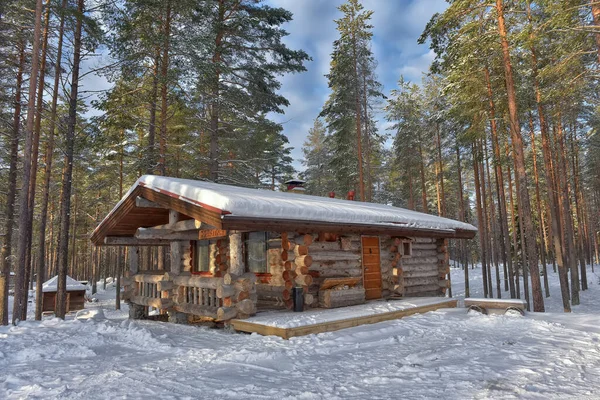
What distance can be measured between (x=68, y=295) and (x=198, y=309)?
17327 mm

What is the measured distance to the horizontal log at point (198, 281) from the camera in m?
9.03

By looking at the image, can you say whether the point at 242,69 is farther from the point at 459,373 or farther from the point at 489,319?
the point at 459,373

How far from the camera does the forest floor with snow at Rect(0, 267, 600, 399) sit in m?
4.27

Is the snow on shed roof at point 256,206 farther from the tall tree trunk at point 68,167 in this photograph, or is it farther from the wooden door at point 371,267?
the tall tree trunk at point 68,167

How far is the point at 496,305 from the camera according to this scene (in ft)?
31.8

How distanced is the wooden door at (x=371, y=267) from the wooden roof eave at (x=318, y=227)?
2.65 feet

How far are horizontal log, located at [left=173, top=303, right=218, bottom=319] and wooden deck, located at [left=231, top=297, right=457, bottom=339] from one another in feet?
3.35

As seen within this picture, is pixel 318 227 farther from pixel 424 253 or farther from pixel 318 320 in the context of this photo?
pixel 424 253

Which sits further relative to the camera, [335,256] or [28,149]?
[335,256]

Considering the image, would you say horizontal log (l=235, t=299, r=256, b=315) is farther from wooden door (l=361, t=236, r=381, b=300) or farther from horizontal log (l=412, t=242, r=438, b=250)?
horizontal log (l=412, t=242, r=438, b=250)

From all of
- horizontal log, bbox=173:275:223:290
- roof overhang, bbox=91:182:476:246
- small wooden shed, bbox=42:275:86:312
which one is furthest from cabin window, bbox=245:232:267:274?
small wooden shed, bbox=42:275:86:312

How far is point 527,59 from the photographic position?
1620 centimetres

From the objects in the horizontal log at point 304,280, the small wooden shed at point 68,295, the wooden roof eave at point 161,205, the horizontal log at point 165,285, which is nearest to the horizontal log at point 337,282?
the horizontal log at point 304,280

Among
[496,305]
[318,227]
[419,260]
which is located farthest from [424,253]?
[318,227]
